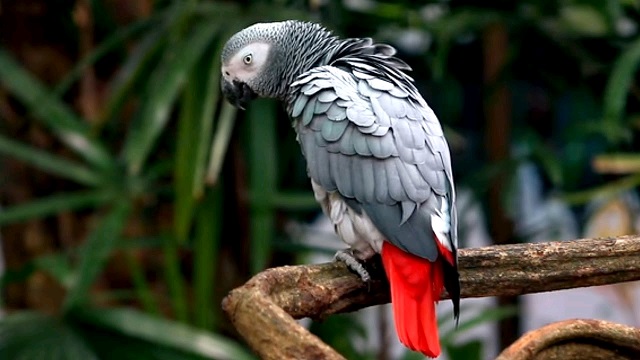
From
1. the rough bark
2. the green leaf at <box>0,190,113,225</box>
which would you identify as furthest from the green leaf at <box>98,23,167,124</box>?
the rough bark

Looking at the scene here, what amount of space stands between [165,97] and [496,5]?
609 mm

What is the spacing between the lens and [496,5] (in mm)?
1524

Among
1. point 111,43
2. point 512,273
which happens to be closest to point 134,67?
point 111,43

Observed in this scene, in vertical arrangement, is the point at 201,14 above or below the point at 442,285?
above

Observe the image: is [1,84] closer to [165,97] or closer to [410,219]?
[165,97]

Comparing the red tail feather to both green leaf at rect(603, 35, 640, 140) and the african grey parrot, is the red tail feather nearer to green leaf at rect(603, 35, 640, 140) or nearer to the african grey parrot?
the african grey parrot

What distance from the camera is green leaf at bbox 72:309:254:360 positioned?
122cm

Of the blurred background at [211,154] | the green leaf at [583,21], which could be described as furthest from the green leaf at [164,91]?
the green leaf at [583,21]

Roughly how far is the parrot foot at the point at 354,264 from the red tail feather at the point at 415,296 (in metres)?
0.02

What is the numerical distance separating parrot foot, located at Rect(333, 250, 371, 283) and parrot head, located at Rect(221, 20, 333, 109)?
0.19 meters

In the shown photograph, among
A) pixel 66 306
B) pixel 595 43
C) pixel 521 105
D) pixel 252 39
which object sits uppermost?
pixel 252 39

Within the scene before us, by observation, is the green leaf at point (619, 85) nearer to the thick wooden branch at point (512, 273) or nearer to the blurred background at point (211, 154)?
the blurred background at point (211, 154)

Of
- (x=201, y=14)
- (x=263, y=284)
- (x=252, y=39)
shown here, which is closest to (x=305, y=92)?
(x=252, y=39)

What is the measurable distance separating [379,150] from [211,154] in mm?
560
